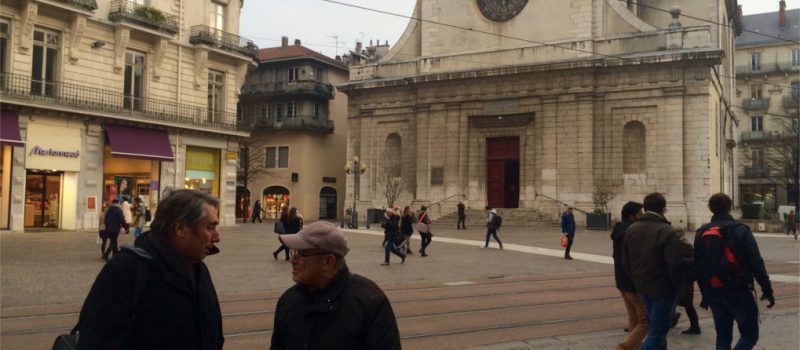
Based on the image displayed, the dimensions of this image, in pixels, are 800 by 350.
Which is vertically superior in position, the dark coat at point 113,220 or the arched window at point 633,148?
the arched window at point 633,148

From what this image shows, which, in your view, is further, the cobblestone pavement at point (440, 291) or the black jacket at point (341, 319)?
the cobblestone pavement at point (440, 291)

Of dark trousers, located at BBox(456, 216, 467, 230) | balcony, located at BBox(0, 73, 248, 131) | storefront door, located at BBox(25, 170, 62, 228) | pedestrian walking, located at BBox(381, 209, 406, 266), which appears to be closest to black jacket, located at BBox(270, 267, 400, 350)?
pedestrian walking, located at BBox(381, 209, 406, 266)

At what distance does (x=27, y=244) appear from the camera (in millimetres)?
19625

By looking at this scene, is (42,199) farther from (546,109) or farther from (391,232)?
(546,109)

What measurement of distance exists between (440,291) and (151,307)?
32.8 ft

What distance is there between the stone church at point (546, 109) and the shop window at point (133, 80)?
676 inches

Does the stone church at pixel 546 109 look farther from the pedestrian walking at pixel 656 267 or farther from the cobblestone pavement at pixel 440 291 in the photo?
the pedestrian walking at pixel 656 267

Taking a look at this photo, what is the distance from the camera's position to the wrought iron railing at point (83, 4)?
25.1 metres

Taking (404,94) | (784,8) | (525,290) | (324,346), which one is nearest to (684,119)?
(404,94)

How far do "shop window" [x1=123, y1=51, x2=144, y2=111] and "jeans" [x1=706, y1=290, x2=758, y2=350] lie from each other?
2681 centimetres

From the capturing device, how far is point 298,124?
4878 centimetres

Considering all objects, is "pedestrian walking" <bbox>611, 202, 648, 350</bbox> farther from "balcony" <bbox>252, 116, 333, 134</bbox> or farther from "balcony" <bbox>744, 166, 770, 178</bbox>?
"balcony" <bbox>744, 166, 770, 178</bbox>

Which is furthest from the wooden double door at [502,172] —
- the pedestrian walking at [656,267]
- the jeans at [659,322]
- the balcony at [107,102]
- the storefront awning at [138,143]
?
the jeans at [659,322]

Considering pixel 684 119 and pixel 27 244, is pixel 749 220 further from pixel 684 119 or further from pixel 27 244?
pixel 27 244
